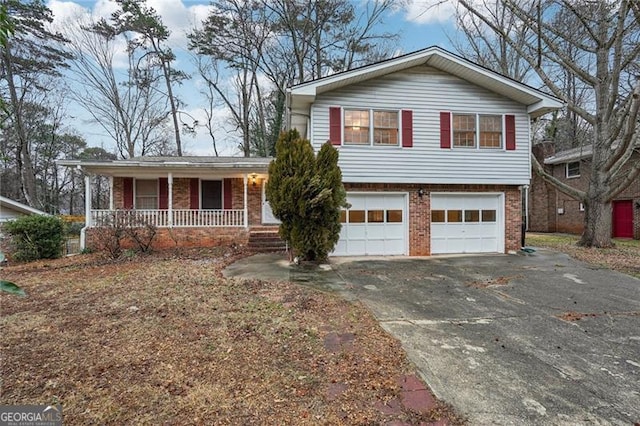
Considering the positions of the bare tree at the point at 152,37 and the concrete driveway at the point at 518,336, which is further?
the bare tree at the point at 152,37

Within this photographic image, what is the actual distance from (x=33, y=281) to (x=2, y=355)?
474 cm

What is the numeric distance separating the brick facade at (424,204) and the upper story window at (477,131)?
1399 mm

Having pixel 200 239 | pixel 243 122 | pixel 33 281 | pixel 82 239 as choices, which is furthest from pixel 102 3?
pixel 33 281

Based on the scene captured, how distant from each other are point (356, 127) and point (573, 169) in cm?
1682

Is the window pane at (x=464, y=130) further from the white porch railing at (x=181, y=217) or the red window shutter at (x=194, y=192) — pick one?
the red window shutter at (x=194, y=192)

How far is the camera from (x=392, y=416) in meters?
2.56

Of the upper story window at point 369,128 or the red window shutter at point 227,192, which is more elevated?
the upper story window at point 369,128

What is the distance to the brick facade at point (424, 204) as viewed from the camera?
10195mm

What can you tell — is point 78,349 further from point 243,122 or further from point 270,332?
point 243,122

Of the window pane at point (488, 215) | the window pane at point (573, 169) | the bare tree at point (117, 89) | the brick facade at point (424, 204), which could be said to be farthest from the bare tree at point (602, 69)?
the bare tree at point (117, 89)

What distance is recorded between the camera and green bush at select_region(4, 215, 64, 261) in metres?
10.2

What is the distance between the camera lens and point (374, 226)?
10320mm

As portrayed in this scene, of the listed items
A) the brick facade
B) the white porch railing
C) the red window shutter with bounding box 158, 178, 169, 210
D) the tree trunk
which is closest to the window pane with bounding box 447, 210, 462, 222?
the brick facade

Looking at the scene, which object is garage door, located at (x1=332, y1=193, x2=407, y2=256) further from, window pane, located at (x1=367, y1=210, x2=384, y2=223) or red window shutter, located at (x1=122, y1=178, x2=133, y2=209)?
red window shutter, located at (x1=122, y1=178, x2=133, y2=209)
